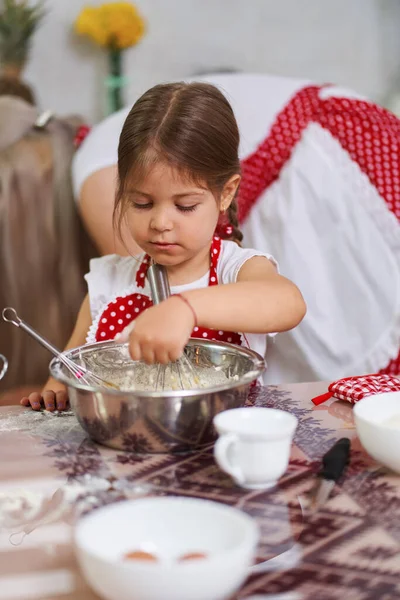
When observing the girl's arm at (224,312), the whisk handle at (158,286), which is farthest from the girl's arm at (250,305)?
the whisk handle at (158,286)

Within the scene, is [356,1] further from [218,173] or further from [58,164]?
[218,173]

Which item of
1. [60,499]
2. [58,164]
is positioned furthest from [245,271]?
[58,164]

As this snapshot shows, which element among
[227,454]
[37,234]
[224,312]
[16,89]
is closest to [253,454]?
[227,454]

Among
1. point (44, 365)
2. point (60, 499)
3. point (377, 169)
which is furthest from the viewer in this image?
point (44, 365)

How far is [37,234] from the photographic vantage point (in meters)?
1.99

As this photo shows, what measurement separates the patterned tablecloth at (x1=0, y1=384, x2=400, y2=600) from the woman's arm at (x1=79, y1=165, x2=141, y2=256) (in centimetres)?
85

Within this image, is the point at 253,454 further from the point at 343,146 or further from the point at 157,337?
the point at 343,146

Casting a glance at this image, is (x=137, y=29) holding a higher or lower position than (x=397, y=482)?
higher

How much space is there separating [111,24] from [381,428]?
5.93ft

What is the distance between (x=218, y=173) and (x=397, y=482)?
1.94 feet

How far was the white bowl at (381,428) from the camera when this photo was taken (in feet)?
2.38

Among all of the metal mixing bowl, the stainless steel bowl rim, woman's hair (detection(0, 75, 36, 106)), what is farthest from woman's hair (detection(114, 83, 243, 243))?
woman's hair (detection(0, 75, 36, 106))

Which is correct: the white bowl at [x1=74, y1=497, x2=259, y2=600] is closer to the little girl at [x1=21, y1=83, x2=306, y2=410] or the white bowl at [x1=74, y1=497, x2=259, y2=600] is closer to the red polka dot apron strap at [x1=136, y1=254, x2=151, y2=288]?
the little girl at [x1=21, y1=83, x2=306, y2=410]

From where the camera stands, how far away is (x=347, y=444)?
2.58 ft
